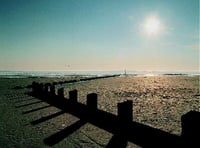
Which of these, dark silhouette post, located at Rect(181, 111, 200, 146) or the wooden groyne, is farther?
the wooden groyne

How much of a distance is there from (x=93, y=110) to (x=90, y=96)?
0.53 metres

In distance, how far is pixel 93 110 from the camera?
30.1 ft

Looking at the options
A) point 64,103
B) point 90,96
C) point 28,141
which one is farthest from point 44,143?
point 64,103

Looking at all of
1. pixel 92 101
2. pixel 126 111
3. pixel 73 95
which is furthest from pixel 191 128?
pixel 73 95

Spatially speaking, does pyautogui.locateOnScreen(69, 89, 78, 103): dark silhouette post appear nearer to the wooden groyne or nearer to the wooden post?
the wooden groyne

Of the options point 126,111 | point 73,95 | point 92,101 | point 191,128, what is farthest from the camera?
point 73,95

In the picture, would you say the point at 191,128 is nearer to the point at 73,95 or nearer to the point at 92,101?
the point at 92,101

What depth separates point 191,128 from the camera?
15.5 feet

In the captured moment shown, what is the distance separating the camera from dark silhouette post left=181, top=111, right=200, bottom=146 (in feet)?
15.2

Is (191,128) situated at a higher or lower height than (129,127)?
higher

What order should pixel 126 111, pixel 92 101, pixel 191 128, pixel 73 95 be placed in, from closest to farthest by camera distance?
pixel 191 128
pixel 126 111
pixel 92 101
pixel 73 95

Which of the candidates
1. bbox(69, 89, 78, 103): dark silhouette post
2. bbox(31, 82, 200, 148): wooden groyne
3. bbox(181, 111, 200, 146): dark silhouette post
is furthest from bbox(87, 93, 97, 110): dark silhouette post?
bbox(181, 111, 200, 146): dark silhouette post

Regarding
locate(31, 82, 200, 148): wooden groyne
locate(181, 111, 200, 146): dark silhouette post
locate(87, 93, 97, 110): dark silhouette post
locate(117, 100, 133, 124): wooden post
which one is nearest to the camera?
locate(181, 111, 200, 146): dark silhouette post

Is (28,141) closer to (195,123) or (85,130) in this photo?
(85,130)
